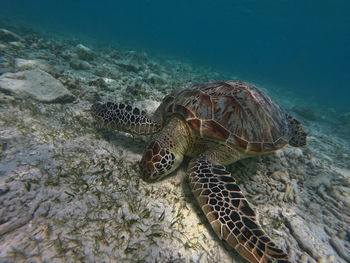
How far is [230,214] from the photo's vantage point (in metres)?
2.14

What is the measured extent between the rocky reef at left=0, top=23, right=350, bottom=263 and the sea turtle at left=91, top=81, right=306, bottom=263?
29 centimetres

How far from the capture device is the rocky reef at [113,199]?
1.79m

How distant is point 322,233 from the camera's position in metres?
2.52

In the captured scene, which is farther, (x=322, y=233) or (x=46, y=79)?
(x=46, y=79)

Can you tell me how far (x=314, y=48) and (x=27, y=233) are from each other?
131m

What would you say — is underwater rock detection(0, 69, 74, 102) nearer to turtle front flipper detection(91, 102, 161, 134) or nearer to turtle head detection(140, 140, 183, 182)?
turtle front flipper detection(91, 102, 161, 134)

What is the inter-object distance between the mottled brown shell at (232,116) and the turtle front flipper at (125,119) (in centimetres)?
43

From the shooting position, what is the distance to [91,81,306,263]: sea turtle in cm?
208

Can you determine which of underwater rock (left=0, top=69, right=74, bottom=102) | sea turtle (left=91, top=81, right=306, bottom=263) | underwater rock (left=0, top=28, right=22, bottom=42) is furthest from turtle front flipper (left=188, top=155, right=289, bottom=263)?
underwater rock (left=0, top=28, right=22, bottom=42)

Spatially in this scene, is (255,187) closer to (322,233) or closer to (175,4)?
(322,233)

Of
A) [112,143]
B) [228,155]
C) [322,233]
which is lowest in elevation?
[112,143]

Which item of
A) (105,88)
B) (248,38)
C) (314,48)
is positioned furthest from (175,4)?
(105,88)

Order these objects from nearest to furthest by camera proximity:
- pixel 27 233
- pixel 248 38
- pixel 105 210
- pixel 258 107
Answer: pixel 27 233 → pixel 105 210 → pixel 258 107 → pixel 248 38

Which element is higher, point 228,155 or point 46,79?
point 228,155
